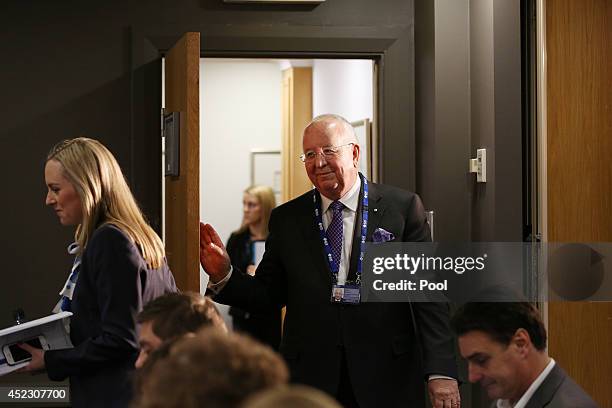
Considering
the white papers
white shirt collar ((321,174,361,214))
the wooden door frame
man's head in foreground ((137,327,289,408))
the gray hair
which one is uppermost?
the wooden door frame

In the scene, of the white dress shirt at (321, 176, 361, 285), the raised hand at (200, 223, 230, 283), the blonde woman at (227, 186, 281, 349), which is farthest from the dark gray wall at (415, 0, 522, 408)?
the blonde woman at (227, 186, 281, 349)

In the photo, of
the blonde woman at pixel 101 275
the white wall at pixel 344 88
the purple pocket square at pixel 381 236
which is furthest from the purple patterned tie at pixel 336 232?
the white wall at pixel 344 88

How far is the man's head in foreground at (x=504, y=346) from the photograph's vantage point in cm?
211

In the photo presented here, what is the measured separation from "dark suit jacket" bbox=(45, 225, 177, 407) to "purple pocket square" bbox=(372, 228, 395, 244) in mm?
795

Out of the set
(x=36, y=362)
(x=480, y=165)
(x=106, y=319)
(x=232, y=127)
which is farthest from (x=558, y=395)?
(x=232, y=127)

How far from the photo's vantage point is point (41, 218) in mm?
3969

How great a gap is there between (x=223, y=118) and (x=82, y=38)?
13.5 ft

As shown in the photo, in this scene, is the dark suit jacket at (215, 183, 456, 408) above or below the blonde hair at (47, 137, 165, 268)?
below

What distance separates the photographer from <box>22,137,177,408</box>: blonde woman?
243cm

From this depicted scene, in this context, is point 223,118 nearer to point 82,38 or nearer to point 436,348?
point 82,38

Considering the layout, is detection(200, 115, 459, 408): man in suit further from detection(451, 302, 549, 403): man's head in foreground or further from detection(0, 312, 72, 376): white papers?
detection(451, 302, 549, 403): man's head in foreground

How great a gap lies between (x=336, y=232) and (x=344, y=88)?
2888 millimetres

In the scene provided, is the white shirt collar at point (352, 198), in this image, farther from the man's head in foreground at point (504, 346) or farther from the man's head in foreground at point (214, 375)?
the man's head in foreground at point (214, 375)

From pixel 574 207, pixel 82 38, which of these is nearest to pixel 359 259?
pixel 574 207
